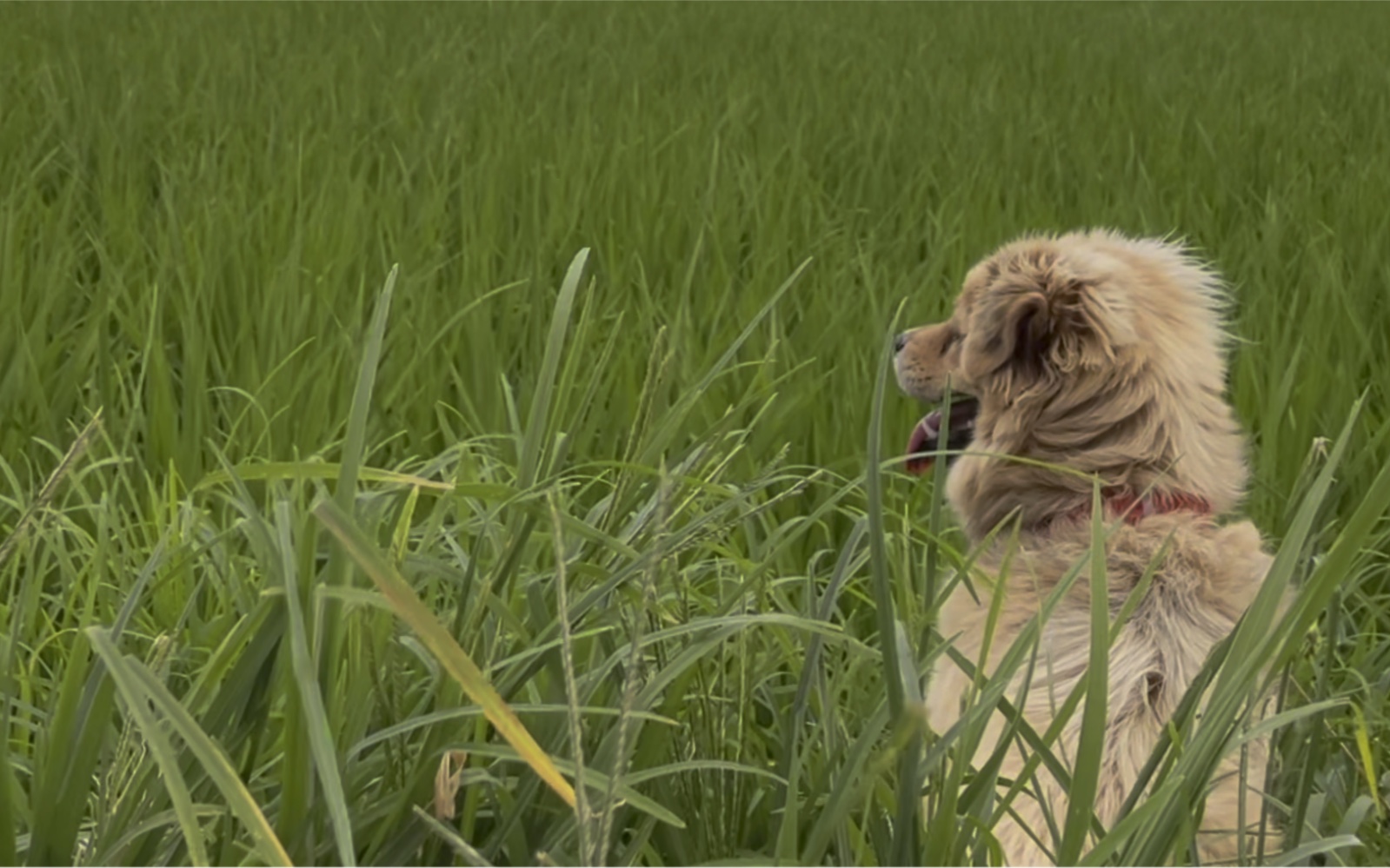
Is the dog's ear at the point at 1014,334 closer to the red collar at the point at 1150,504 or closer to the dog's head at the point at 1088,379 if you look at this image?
the dog's head at the point at 1088,379

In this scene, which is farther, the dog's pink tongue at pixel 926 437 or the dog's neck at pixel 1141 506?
the dog's pink tongue at pixel 926 437

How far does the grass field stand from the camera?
109cm

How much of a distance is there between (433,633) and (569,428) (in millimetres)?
545

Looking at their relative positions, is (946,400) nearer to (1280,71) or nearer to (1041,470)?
(1041,470)

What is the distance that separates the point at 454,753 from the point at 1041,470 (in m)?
1.05

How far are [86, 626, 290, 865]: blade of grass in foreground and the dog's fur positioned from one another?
876mm

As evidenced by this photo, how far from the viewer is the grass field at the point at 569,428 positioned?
1.09 metres

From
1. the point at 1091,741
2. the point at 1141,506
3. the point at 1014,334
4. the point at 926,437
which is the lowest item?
the point at 926,437

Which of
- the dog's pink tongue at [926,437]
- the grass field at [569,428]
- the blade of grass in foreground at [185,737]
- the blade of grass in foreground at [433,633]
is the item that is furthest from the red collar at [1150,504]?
the blade of grass in foreground at [185,737]

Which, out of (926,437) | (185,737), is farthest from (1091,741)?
(926,437)

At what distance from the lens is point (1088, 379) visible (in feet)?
6.42

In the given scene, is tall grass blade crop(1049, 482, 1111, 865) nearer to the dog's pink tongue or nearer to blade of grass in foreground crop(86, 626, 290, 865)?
blade of grass in foreground crop(86, 626, 290, 865)

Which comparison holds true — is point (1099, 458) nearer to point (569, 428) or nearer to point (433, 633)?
point (569, 428)

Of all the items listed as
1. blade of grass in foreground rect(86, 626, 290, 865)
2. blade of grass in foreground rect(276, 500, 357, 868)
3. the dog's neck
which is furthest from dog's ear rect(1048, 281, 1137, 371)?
blade of grass in foreground rect(86, 626, 290, 865)
